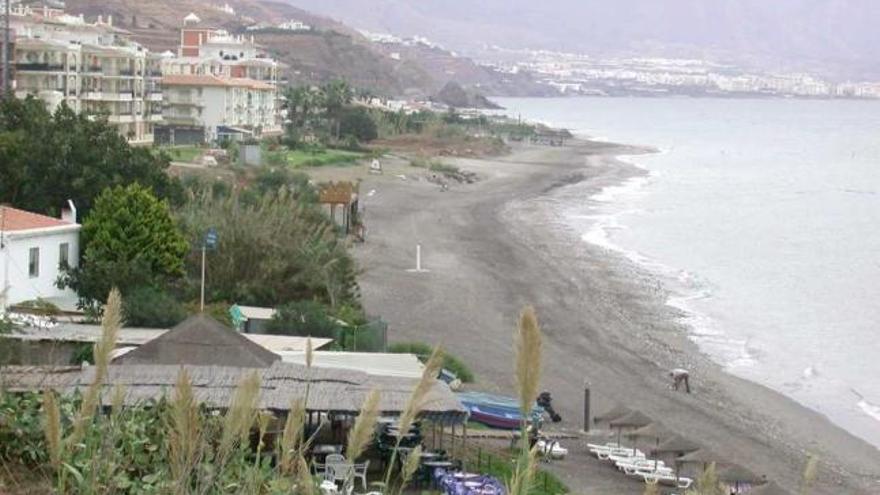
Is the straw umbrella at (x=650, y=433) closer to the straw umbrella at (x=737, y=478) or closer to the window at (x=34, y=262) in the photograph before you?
the straw umbrella at (x=737, y=478)

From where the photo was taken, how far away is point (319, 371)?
13.3m

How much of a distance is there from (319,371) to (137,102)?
4372cm

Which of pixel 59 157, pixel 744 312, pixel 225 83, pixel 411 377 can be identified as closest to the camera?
pixel 411 377

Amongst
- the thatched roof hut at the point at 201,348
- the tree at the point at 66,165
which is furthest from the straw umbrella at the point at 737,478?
the tree at the point at 66,165

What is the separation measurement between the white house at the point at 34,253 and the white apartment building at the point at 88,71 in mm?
26348

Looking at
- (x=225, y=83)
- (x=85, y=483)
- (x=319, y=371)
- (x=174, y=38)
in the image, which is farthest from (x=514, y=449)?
(x=174, y=38)

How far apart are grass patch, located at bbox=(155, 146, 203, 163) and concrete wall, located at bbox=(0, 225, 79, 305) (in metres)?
26.9

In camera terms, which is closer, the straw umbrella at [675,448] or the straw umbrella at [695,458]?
the straw umbrella at [695,458]

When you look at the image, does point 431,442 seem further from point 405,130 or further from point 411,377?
point 405,130

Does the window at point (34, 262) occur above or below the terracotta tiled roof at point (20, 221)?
below

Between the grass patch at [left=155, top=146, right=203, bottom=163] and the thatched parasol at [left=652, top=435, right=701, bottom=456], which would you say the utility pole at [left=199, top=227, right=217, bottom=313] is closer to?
the thatched parasol at [left=652, top=435, right=701, bottom=456]

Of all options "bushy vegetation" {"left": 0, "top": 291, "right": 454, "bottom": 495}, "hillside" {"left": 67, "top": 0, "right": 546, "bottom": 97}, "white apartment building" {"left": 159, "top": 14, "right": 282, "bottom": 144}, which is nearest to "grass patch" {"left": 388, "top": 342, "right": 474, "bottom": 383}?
"bushy vegetation" {"left": 0, "top": 291, "right": 454, "bottom": 495}

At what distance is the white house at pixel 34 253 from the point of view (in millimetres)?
19359

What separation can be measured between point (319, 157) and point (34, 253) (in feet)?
135
